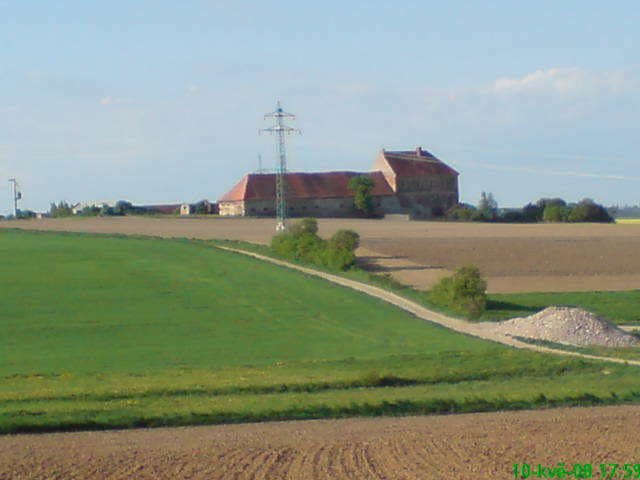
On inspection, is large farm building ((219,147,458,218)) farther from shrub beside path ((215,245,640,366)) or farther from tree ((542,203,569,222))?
shrub beside path ((215,245,640,366))

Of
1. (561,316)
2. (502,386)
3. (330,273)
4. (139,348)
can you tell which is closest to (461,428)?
(502,386)

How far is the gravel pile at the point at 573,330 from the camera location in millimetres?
34906

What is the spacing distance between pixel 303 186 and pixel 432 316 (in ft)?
245

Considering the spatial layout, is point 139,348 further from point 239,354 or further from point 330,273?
point 330,273

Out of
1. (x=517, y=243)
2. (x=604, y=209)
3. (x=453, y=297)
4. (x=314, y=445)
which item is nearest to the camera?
(x=314, y=445)

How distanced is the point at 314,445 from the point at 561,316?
23.2 metres

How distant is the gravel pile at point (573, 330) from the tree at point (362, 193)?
260ft

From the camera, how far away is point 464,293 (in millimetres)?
45250

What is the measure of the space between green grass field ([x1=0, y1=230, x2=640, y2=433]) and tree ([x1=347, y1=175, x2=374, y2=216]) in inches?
2367

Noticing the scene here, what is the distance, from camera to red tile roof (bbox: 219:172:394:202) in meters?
112

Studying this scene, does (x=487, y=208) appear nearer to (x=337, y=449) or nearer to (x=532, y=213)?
(x=532, y=213)

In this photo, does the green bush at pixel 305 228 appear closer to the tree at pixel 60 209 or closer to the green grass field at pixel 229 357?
the green grass field at pixel 229 357

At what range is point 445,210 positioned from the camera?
123812mm

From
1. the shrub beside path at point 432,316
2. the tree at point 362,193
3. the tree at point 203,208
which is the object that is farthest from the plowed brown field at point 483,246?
the tree at point 203,208
